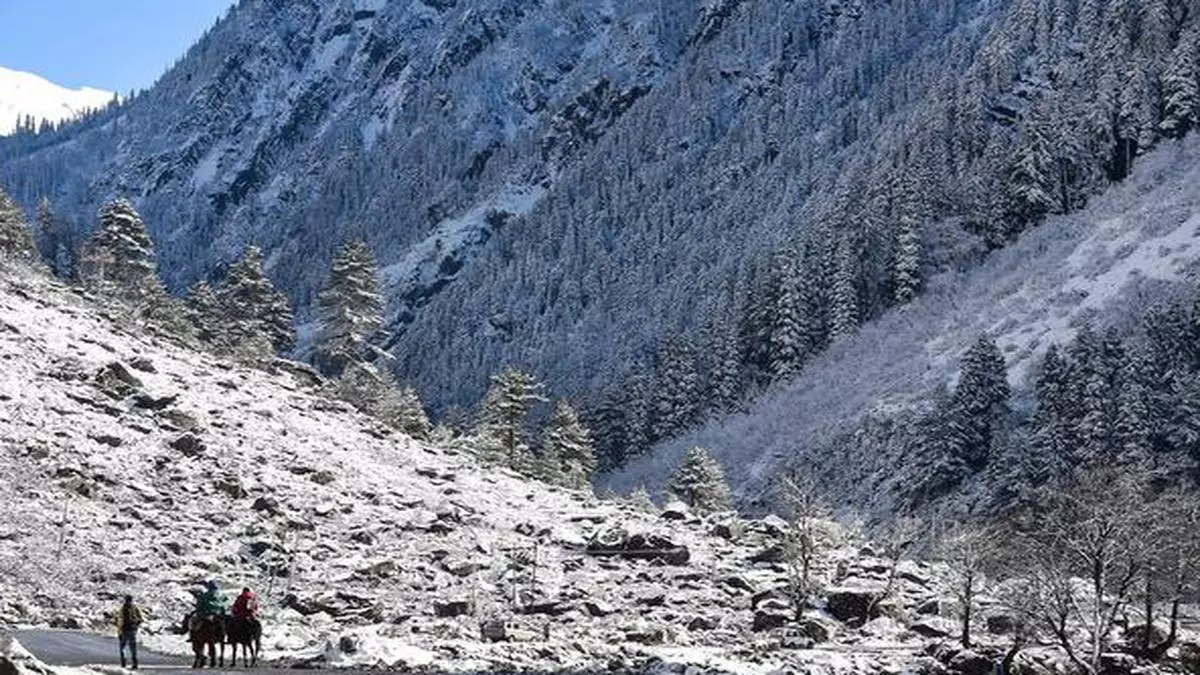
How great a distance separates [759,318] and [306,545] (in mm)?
92978

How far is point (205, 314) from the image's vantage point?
299 ft

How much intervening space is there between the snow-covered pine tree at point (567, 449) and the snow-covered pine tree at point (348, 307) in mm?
15123

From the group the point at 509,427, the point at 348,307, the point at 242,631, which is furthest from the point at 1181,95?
the point at 242,631

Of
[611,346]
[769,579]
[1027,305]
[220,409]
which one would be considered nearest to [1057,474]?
[1027,305]

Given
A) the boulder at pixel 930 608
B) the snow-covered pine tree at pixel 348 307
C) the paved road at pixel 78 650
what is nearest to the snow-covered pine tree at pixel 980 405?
the boulder at pixel 930 608

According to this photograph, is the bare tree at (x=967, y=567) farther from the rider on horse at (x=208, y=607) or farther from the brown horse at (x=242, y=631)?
the rider on horse at (x=208, y=607)

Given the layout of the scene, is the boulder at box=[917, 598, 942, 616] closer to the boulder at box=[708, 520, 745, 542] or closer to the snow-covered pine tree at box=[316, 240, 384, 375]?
the boulder at box=[708, 520, 745, 542]

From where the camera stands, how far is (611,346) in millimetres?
181125

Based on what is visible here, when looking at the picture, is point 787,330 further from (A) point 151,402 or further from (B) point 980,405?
(A) point 151,402

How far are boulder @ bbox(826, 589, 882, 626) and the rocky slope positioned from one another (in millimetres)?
88

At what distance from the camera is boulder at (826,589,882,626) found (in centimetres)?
4644

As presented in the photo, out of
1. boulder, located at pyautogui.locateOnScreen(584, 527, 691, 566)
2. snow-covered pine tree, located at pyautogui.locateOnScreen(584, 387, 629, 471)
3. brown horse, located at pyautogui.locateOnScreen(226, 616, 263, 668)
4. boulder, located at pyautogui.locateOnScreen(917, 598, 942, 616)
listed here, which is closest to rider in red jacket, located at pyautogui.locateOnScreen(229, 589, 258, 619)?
brown horse, located at pyautogui.locateOnScreen(226, 616, 263, 668)

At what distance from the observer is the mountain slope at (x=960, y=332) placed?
9619cm

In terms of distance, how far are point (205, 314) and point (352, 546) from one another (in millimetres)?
53559
